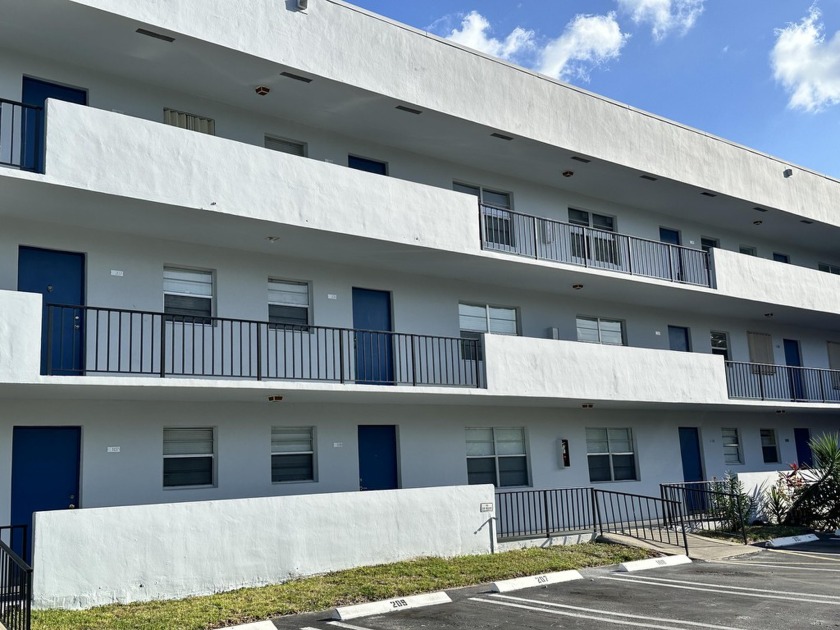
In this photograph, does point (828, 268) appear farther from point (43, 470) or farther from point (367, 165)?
point (43, 470)

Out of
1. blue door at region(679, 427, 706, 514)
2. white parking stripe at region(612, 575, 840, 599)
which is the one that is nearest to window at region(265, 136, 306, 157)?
white parking stripe at region(612, 575, 840, 599)

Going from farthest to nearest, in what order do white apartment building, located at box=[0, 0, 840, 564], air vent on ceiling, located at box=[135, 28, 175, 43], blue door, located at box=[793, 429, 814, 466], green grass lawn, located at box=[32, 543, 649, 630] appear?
blue door, located at box=[793, 429, 814, 466] → air vent on ceiling, located at box=[135, 28, 175, 43] → white apartment building, located at box=[0, 0, 840, 564] → green grass lawn, located at box=[32, 543, 649, 630]

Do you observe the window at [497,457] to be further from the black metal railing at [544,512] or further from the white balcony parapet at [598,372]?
the white balcony parapet at [598,372]

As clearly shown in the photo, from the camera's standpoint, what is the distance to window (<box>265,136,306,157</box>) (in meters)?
18.6

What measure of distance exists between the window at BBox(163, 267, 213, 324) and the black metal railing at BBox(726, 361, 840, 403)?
52.0ft

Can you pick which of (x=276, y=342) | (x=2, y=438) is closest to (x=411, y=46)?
(x=276, y=342)

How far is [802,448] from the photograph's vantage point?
97.2 ft

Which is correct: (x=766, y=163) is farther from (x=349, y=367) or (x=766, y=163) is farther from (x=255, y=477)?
(x=255, y=477)

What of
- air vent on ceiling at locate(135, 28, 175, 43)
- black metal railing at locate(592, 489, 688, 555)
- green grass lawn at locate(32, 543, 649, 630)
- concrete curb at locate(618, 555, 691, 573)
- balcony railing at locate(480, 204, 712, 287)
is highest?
air vent on ceiling at locate(135, 28, 175, 43)

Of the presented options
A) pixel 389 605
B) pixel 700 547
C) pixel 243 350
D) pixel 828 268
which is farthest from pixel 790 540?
pixel 828 268

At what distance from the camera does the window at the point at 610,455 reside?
75.0 feet

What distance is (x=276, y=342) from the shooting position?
16781 millimetres

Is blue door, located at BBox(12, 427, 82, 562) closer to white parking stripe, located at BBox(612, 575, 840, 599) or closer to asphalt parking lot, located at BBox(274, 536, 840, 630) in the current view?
asphalt parking lot, located at BBox(274, 536, 840, 630)

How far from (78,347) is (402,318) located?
733cm
